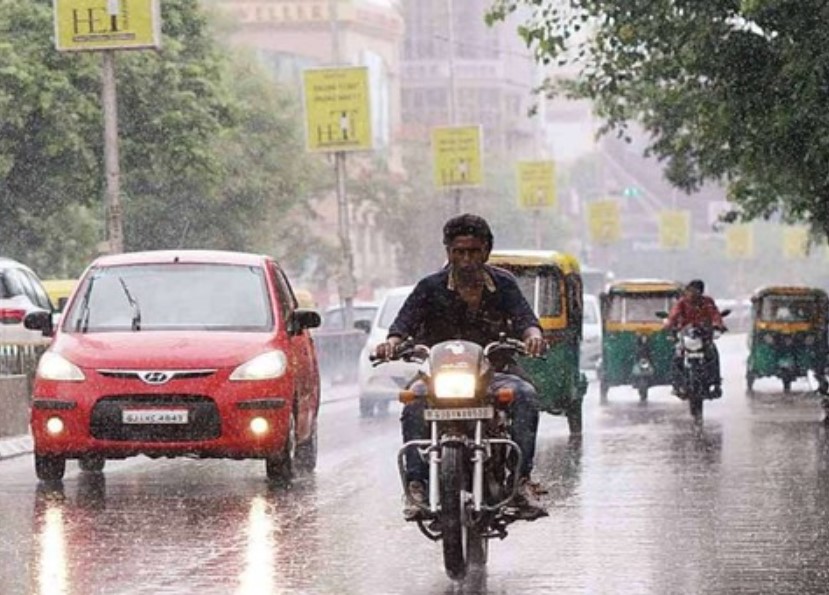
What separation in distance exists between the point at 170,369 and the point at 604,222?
74696 mm

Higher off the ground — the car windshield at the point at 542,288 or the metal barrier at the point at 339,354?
the car windshield at the point at 542,288

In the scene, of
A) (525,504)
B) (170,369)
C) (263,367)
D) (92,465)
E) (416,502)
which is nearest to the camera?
(416,502)

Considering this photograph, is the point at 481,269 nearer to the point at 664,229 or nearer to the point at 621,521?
the point at 621,521

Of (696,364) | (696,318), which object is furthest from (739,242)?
(696,364)

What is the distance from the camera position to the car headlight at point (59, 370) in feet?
57.4

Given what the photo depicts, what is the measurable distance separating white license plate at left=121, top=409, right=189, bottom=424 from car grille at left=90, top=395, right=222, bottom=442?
0.03 meters

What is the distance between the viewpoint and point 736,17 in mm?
29375

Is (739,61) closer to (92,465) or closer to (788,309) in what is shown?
(92,465)

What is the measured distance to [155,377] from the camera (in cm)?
1734

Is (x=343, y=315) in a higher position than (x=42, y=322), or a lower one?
lower

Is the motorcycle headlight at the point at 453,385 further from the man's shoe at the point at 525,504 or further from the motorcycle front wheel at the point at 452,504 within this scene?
the man's shoe at the point at 525,504

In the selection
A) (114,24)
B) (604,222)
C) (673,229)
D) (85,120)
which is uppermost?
(114,24)

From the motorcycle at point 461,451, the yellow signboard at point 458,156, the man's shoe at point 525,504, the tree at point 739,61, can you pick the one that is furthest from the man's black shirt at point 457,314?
the yellow signboard at point 458,156

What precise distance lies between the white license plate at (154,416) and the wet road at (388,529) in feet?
1.59
